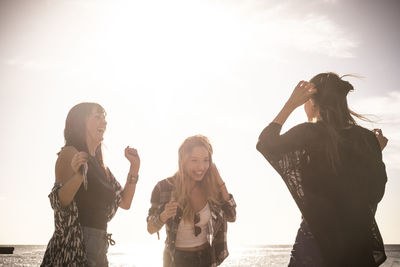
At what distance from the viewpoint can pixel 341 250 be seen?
10.6ft

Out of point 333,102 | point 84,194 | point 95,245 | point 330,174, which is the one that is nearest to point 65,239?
point 95,245

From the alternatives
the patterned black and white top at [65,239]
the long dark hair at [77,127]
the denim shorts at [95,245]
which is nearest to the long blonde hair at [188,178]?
the denim shorts at [95,245]

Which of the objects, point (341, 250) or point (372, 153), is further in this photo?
point (372, 153)

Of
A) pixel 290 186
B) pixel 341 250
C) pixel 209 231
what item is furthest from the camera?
pixel 209 231

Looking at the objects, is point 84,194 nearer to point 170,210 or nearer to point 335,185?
point 170,210

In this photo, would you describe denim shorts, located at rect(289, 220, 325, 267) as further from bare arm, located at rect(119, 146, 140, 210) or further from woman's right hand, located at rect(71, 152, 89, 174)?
woman's right hand, located at rect(71, 152, 89, 174)

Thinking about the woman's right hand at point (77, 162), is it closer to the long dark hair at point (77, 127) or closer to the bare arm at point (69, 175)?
the bare arm at point (69, 175)

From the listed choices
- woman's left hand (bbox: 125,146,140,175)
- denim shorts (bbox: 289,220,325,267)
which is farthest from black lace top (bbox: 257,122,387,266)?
woman's left hand (bbox: 125,146,140,175)

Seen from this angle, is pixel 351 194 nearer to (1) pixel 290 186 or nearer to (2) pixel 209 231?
(1) pixel 290 186

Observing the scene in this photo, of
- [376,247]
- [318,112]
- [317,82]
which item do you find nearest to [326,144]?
[318,112]

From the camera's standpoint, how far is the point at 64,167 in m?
4.04

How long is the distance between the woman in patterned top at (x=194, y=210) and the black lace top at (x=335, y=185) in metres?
1.53

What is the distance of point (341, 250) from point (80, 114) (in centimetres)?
301

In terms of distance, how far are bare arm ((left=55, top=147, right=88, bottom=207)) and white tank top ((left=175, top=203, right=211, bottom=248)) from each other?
152 centimetres
